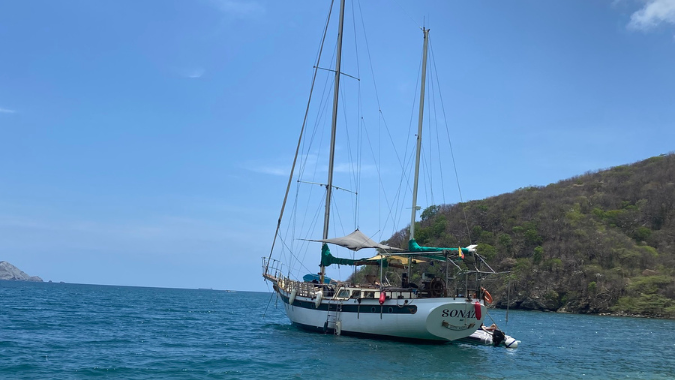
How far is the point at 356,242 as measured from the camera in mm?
34219

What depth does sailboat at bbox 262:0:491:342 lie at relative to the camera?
2819 cm

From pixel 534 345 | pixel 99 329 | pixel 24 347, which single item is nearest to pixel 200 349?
pixel 24 347

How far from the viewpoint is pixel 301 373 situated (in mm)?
21125

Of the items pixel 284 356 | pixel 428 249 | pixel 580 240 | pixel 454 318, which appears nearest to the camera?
pixel 284 356

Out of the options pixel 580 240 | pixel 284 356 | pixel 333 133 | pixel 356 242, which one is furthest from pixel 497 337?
pixel 580 240

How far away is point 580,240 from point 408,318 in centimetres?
7056

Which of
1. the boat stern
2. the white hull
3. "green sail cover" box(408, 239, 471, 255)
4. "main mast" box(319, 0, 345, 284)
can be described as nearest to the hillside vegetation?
"main mast" box(319, 0, 345, 284)

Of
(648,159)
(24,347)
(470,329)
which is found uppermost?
(648,159)

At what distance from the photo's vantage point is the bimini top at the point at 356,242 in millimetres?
33478

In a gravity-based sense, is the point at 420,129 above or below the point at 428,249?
Result: above

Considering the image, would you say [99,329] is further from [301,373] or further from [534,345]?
[534,345]

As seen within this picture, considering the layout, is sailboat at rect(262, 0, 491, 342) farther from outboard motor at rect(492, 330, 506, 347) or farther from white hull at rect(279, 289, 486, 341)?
outboard motor at rect(492, 330, 506, 347)

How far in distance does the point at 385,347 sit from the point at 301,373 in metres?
8.03

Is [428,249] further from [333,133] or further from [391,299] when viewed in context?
[333,133]
